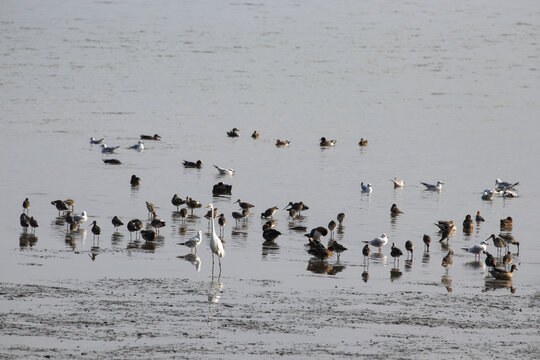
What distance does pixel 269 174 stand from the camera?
34.5 metres

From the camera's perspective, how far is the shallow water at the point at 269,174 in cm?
1611

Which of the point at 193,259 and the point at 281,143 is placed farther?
the point at 281,143

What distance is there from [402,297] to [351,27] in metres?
79.0

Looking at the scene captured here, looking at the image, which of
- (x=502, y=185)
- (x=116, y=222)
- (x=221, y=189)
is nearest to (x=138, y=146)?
(x=221, y=189)

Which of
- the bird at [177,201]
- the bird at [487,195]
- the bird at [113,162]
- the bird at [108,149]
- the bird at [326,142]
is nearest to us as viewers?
the bird at [177,201]

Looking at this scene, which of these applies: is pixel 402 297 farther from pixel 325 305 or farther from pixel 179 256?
pixel 179 256

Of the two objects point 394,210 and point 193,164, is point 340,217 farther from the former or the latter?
point 193,164

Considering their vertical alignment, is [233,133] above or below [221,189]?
above

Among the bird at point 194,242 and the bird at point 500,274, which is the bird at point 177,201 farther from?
the bird at point 500,274

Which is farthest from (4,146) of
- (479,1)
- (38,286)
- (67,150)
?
(479,1)

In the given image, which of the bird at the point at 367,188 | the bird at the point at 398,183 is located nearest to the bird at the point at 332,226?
the bird at the point at 367,188

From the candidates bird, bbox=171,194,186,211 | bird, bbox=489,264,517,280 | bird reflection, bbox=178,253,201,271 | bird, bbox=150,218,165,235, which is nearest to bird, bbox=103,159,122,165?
bird, bbox=171,194,186,211

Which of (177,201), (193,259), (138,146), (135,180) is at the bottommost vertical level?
(193,259)

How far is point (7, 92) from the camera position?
51938mm
